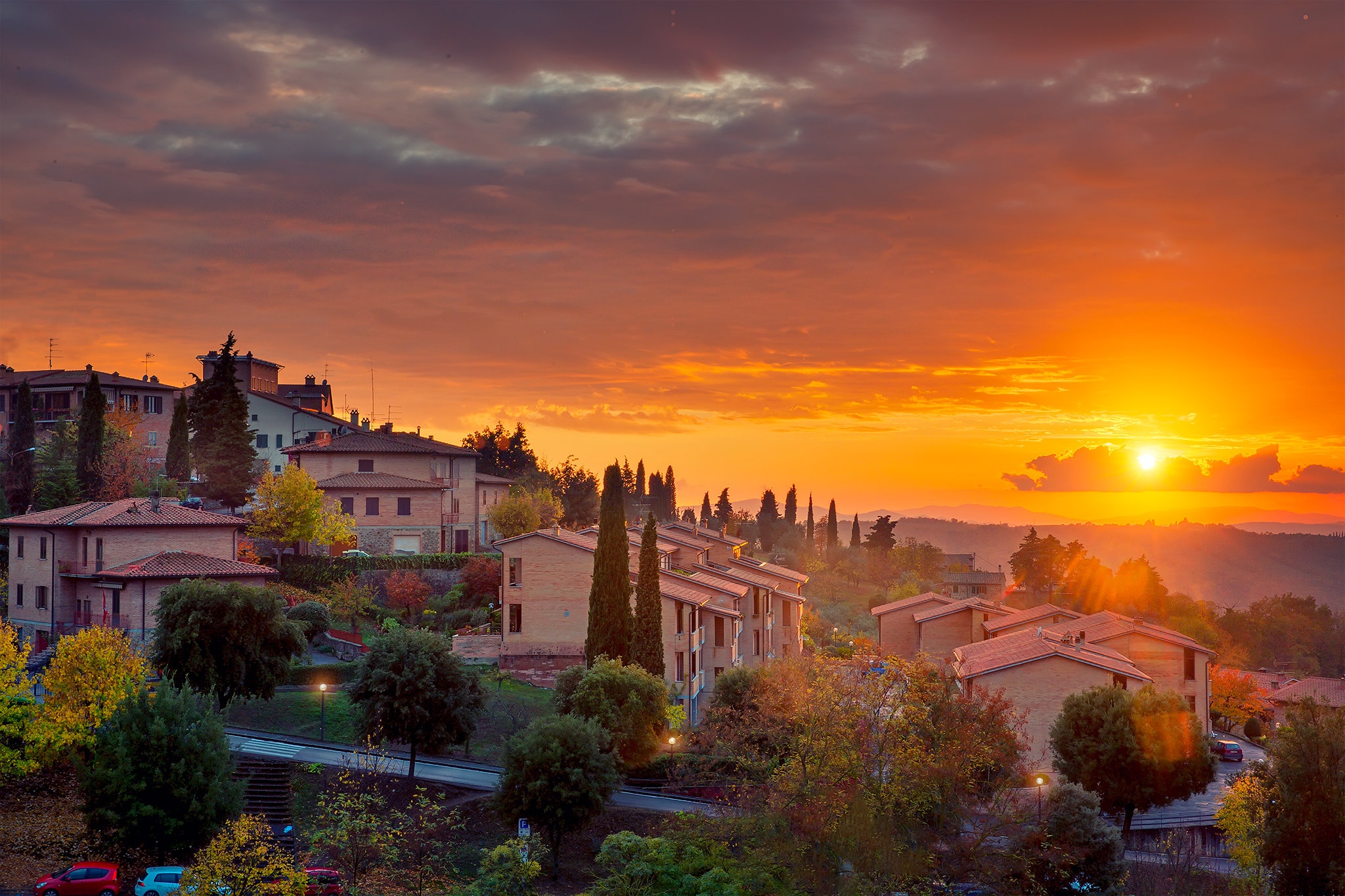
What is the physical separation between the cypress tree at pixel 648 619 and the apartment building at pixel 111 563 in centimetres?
1855

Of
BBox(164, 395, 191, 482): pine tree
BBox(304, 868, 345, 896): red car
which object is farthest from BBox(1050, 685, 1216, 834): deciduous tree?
BBox(164, 395, 191, 482): pine tree

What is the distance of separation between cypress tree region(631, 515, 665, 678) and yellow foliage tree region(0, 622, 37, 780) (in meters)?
23.8

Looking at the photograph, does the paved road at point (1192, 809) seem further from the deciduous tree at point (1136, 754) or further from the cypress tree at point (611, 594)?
the cypress tree at point (611, 594)

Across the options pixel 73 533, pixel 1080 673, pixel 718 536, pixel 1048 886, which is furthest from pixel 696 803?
pixel 718 536

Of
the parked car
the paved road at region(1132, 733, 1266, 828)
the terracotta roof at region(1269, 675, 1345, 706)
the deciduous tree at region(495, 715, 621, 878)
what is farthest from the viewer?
the terracotta roof at region(1269, 675, 1345, 706)

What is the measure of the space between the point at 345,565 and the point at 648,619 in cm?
2445

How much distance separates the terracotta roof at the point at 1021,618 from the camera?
70750 mm

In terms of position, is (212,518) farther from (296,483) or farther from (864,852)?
(864,852)

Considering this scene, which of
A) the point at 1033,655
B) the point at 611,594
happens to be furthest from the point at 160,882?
the point at 1033,655

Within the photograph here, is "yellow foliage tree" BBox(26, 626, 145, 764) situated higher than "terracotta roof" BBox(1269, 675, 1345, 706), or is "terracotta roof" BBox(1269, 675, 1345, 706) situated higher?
"yellow foliage tree" BBox(26, 626, 145, 764)

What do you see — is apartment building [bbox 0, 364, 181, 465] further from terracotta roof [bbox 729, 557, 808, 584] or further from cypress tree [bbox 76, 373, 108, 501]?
terracotta roof [bbox 729, 557, 808, 584]

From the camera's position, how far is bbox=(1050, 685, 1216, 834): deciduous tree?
149 feet

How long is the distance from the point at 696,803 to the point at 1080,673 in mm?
21149

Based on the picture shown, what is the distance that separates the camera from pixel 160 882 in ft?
100
